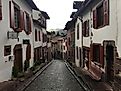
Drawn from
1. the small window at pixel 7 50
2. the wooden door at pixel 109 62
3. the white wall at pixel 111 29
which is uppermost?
the white wall at pixel 111 29

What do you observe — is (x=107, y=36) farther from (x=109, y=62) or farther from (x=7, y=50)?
(x=7, y=50)

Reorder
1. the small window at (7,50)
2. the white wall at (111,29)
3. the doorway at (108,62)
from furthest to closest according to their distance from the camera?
the doorway at (108,62) → the small window at (7,50) → the white wall at (111,29)

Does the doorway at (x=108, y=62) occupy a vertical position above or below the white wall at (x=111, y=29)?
below

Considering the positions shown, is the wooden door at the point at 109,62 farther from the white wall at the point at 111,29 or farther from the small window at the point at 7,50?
the small window at the point at 7,50

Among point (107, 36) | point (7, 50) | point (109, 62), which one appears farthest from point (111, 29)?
point (7, 50)

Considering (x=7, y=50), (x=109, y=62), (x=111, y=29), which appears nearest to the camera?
(x=111, y=29)

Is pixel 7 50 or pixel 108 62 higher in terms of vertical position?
pixel 7 50

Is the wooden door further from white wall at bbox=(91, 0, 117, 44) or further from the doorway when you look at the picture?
white wall at bbox=(91, 0, 117, 44)

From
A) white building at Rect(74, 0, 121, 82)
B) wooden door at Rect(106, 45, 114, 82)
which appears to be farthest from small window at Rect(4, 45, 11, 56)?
wooden door at Rect(106, 45, 114, 82)

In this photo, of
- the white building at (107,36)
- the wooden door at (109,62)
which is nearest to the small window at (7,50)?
the white building at (107,36)

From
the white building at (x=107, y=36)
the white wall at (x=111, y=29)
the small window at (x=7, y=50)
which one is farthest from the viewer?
the small window at (x=7, y=50)

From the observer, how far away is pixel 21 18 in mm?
18516

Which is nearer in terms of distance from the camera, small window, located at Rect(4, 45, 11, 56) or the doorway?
small window, located at Rect(4, 45, 11, 56)

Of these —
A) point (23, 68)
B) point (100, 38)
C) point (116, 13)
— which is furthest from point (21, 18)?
point (116, 13)
